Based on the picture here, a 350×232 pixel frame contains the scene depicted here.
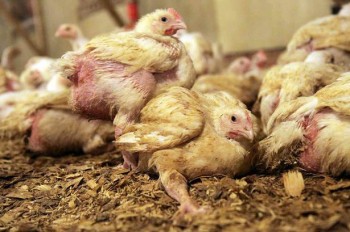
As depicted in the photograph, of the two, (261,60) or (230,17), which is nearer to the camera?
(261,60)

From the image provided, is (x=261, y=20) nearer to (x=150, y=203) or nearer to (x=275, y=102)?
(x=275, y=102)

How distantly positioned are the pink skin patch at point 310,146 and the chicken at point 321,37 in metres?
1.19

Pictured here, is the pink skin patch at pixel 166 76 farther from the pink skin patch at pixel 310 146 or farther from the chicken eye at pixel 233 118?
the pink skin patch at pixel 310 146

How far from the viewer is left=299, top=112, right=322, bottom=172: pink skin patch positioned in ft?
7.18

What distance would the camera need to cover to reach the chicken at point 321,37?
3193mm

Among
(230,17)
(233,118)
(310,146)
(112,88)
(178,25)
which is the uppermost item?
(178,25)

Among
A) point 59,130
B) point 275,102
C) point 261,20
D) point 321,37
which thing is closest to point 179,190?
point 275,102

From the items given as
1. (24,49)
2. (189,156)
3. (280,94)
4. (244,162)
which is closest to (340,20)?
(280,94)

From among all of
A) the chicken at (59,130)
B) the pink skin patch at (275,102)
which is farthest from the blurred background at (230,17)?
the chicken at (59,130)

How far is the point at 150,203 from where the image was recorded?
2.02 metres

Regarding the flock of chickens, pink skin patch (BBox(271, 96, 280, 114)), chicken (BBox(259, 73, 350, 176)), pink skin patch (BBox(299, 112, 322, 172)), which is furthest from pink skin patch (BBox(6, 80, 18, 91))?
pink skin patch (BBox(299, 112, 322, 172))

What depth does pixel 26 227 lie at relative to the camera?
1960 millimetres

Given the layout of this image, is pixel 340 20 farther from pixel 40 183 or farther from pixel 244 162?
pixel 40 183

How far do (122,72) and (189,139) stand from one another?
56 cm
